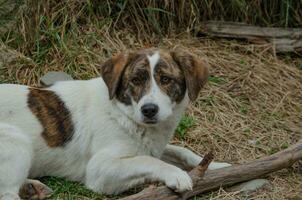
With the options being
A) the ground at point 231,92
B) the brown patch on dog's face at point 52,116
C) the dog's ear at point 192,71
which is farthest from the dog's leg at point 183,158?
the brown patch on dog's face at point 52,116

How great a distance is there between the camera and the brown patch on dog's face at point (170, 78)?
550 cm

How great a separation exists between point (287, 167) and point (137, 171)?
58.5 inches

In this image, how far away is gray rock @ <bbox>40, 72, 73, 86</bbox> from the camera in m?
7.20

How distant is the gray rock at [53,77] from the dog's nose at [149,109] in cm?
204

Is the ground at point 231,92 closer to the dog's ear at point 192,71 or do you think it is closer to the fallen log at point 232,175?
the fallen log at point 232,175

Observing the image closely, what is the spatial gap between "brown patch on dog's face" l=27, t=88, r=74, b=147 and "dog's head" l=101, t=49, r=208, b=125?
0.45m

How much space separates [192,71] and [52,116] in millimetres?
1186

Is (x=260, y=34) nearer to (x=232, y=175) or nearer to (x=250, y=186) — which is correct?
(x=250, y=186)

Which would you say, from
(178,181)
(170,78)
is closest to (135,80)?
(170,78)

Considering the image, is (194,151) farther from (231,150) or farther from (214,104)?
(214,104)

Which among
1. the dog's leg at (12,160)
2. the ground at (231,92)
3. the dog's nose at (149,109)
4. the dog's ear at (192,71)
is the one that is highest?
the dog's ear at (192,71)

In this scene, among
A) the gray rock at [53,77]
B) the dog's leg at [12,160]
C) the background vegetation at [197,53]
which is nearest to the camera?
the dog's leg at [12,160]

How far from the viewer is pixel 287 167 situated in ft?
20.2

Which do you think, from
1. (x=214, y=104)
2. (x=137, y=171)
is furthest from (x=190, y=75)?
(x=214, y=104)
